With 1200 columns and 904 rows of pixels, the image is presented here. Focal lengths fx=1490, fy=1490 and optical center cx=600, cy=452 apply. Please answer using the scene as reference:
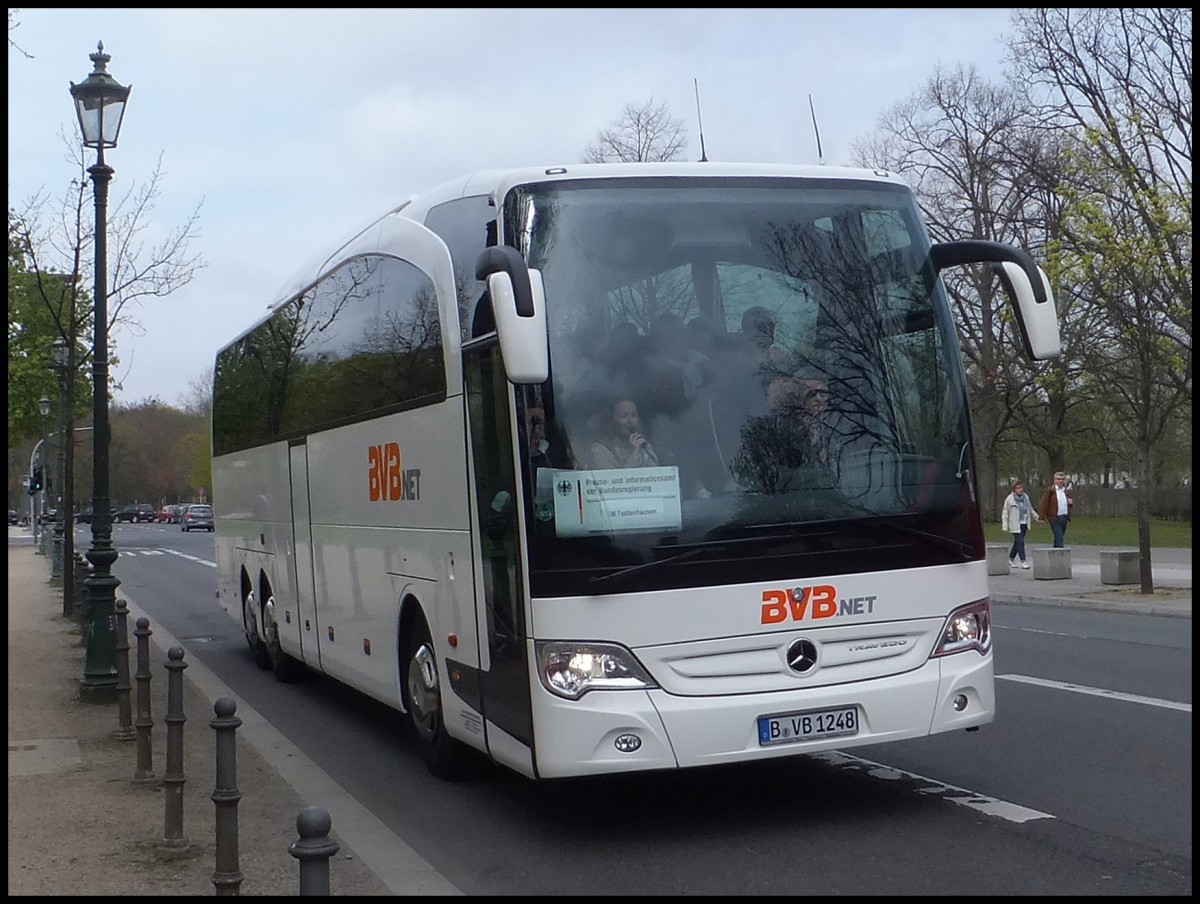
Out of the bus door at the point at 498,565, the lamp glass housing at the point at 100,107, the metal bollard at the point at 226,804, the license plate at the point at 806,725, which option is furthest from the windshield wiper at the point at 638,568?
the lamp glass housing at the point at 100,107

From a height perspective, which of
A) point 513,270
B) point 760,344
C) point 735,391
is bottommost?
point 735,391

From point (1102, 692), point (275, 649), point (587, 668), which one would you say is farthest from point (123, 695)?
point (1102, 692)

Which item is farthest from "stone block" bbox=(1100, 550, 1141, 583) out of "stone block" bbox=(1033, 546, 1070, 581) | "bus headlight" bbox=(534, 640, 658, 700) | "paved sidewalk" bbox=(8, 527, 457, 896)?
"bus headlight" bbox=(534, 640, 658, 700)

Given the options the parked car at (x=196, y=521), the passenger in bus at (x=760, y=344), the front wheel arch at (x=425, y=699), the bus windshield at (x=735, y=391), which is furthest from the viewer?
the parked car at (x=196, y=521)

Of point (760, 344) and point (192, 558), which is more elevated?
point (760, 344)

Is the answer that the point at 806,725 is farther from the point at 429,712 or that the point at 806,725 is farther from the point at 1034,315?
the point at 429,712

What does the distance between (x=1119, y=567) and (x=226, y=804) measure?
20116mm

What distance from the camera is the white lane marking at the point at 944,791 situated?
7484 millimetres

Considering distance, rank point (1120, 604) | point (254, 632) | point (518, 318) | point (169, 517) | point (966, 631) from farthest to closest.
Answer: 1. point (169, 517)
2. point (1120, 604)
3. point (254, 632)
4. point (966, 631)
5. point (518, 318)

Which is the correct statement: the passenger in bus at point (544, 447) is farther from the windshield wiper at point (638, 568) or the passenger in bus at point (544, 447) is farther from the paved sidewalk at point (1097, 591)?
the paved sidewalk at point (1097, 591)

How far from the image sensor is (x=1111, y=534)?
45.0 meters

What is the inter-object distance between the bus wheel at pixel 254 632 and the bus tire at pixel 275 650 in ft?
1.11

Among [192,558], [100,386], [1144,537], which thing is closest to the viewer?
[100,386]

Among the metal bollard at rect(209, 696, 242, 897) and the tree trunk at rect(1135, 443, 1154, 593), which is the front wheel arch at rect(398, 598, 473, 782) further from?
the tree trunk at rect(1135, 443, 1154, 593)
